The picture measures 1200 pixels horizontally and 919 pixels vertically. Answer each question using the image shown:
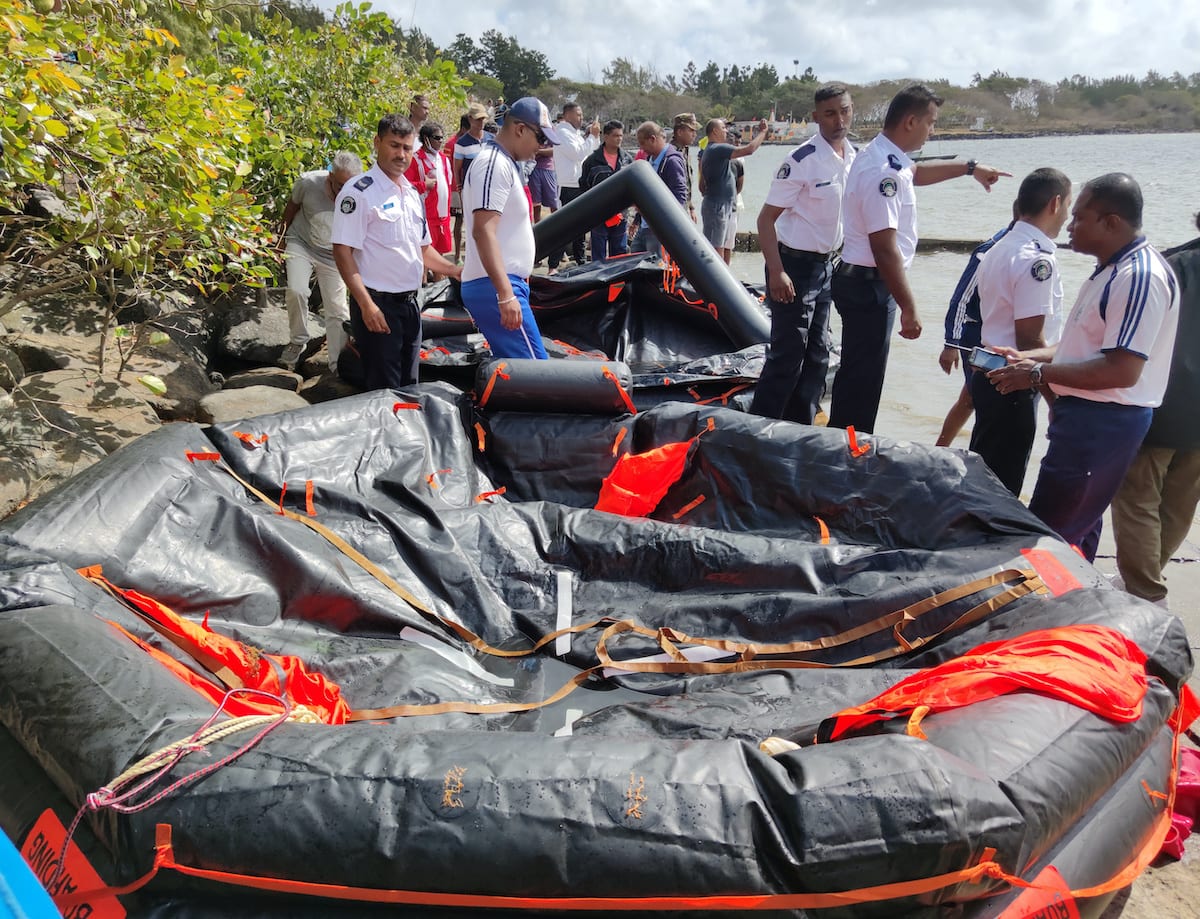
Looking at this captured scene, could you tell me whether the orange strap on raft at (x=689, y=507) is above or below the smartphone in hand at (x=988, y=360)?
below

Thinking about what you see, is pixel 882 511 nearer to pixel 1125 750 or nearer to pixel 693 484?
pixel 693 484

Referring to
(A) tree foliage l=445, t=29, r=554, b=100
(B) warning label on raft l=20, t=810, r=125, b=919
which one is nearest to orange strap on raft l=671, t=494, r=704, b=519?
(B) warning label on raft l=20, t=810, r=125, b=919

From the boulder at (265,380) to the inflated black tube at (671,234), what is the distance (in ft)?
7.72

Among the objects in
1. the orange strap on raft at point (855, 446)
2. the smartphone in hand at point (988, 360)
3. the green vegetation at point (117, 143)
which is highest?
the green vegetation at point (117, 143)

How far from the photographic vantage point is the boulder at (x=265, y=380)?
571 cm

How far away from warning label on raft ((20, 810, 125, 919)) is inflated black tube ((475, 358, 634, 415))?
2.60 m

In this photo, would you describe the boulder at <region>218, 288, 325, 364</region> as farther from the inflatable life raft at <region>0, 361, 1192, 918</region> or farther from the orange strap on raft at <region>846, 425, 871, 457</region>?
the orange strap on raft at <region>846, 425, 871, 457</region>

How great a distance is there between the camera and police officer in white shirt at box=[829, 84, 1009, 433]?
3.87m

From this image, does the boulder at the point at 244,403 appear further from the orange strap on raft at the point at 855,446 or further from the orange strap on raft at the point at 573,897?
the orange strap on raft at the point at 573,897

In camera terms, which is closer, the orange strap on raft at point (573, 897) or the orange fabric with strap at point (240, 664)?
the orange strap on raft at point (573, 897)

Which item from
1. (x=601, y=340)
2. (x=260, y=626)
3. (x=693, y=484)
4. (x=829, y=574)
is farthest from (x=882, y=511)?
(x=601, y=340)

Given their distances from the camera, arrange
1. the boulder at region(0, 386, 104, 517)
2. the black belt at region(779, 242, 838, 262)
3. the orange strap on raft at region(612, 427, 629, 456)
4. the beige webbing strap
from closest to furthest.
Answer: the beige webbing strap, the boulder at region(0, 386, 104, 517), the orange strap on raft at region(612, 427, 629, 456), the black belt at region(779, 242, 838, 262)

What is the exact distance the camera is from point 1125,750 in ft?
6.05

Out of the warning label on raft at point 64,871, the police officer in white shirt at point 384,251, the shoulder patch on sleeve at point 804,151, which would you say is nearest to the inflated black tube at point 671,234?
the shoulder patch on sleeve at point 804,151
